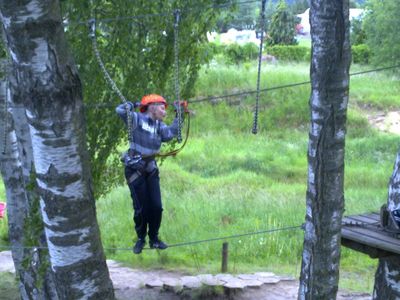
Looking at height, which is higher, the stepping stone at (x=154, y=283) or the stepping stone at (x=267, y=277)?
the stepping stone at (x=267, y=277)

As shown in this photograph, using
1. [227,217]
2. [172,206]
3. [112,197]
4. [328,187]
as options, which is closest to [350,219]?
[328,187]

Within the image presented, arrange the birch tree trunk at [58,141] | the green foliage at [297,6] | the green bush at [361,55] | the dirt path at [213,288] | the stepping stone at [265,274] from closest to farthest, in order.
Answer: the birch tree trunk at [58,141], the dirt path at [213,288], the stepping stone at [265,274], the green bush at [361,55], the green foliage at [297,6]

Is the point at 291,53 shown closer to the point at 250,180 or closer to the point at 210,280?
the point at 250,180

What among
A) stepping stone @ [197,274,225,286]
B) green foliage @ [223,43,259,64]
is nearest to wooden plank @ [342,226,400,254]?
stepping stone @ [197,274,225,286]

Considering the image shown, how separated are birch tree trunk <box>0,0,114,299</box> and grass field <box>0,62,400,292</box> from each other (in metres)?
2.10

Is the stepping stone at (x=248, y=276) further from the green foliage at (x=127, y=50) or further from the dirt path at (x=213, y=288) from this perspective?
the green foliage at (x=127, y=50)

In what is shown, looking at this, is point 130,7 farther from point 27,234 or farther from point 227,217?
point 227,217

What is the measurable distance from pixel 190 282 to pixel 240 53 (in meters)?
23.7

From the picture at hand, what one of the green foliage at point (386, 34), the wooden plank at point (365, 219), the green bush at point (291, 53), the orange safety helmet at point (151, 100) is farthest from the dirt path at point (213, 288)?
the green bush at point (291, 53)

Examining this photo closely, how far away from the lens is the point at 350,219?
566cm

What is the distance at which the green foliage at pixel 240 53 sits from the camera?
101 ft

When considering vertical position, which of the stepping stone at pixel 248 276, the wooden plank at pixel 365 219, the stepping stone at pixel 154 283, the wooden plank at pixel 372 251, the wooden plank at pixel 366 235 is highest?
the wooden plank at pixel 366 235

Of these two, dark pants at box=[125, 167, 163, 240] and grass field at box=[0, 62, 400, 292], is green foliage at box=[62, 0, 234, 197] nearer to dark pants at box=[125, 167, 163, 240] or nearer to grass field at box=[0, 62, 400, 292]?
grass field at box=[0, 62, 400, 292]

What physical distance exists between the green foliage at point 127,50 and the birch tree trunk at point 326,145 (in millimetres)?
2087
